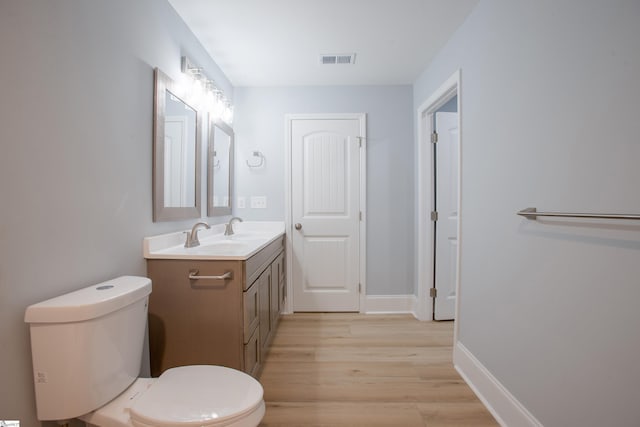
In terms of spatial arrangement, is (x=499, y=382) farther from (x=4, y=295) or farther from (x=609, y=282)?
(x=4, y=295)

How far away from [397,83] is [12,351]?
315 cm

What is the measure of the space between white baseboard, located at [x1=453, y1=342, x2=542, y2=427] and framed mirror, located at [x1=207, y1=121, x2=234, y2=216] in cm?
210

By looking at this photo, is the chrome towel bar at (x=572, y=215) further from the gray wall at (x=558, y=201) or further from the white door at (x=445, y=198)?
the white door at (x=445, y=198)

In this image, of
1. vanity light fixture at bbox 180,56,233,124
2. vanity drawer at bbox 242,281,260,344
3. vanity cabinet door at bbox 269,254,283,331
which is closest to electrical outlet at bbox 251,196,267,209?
vanity cabinet door at bbox 269,254,283,331

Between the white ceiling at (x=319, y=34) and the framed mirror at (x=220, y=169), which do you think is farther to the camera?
the framed mirror at (x=220, y=169)

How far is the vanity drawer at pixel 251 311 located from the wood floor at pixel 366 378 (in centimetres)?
44

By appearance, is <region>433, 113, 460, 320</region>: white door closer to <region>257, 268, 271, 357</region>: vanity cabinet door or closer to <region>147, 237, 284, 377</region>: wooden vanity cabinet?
<region>257, 268, 271, 357</region>: vanity cabinet door

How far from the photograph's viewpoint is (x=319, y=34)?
6.46ft

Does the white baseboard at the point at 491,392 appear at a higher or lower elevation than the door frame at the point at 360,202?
lower

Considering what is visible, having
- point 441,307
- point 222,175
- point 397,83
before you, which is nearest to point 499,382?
point 441,307

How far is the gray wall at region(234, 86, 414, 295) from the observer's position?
2822mm

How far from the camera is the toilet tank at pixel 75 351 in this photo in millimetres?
815

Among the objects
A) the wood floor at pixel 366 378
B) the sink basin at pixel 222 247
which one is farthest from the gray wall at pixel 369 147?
the sink basin at pixel 222 247

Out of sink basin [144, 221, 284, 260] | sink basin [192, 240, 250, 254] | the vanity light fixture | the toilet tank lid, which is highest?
the vanity light fixture
